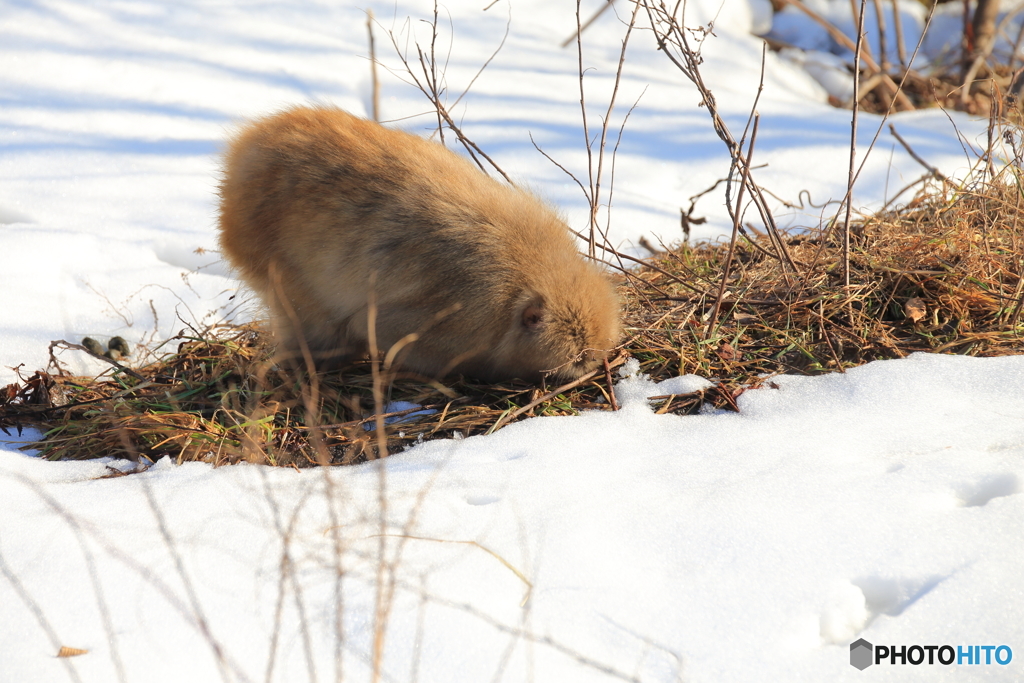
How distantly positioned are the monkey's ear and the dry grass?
10.8 inches

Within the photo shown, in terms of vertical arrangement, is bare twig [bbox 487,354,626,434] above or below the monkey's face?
below

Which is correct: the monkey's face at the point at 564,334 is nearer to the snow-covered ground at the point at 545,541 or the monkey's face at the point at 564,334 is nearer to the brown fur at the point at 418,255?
the brown fur at the point at 418,255

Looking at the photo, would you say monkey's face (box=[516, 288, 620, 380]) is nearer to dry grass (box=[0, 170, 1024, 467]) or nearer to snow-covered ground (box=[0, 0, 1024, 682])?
dry grass (box=[0, 170, 1024, 467])

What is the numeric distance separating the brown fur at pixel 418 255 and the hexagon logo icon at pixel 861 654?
1628mm

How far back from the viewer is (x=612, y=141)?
605 cm

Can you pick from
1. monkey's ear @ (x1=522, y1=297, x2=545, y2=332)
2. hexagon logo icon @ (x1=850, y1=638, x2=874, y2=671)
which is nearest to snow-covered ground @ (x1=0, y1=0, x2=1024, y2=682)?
hexagon logo icon @ (x1=850, y1=638, x2=874, y2=671)

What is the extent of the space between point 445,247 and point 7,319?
238 centimetres

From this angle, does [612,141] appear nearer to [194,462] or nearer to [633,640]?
[194,462]

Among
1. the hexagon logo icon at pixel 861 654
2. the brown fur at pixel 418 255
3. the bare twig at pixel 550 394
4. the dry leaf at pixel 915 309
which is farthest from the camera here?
the dry leaf at pixel 915 309

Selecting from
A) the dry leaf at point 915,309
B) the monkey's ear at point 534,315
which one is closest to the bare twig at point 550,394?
the monkey's ear at point 534,315

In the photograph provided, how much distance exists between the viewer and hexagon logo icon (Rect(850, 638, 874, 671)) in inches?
67.5

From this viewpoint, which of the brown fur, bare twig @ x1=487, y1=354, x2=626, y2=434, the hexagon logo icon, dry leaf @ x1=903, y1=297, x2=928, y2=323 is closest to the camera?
the hexagon logo icon

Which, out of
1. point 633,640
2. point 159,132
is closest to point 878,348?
point 633,640

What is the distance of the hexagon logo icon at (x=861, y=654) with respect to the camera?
171cm
